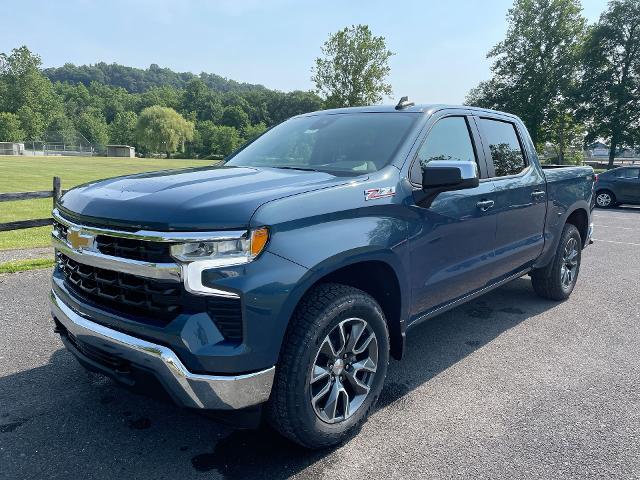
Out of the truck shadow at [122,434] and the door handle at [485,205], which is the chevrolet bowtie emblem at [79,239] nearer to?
the truck shadow at [122,434]

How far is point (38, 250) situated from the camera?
7691mm

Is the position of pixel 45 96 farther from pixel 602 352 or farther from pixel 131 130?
pixel 602 352

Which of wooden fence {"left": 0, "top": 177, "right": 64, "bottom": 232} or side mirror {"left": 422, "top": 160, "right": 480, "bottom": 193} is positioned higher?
side mirror {"left": 422, "top": 160, "right": 480, "bottom": 193}

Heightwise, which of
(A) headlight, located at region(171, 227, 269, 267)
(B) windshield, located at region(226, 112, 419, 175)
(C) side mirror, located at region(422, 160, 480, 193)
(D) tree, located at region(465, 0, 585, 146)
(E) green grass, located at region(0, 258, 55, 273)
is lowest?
(E) green grass, located at region(0, 258, 55, 273)

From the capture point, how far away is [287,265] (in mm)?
2248

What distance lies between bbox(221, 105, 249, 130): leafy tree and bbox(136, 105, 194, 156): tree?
93.8 feet

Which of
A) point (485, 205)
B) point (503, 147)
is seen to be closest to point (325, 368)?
point (485, 205)

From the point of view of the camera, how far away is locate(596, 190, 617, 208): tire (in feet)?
56.7

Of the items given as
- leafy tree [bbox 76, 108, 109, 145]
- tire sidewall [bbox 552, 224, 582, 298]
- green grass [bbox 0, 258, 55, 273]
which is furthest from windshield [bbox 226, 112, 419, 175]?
leafy tree [bbox 76, 108, 109, 145]

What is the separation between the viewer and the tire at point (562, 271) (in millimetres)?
5109

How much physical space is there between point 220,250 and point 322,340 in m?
0.70

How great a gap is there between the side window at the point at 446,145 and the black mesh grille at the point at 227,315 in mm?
1481

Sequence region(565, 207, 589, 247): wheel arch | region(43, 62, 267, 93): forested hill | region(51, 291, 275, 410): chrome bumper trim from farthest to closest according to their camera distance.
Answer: region(43, 62, 267, 93): forested hill
region(565, 207, 589, 247): wheel arch
region(51, 291, 275, 410): chrome bumper trim

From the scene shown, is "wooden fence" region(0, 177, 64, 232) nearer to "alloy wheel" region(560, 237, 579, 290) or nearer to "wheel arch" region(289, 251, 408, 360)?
"wheel arch" region(289, 251, 408, 360)
